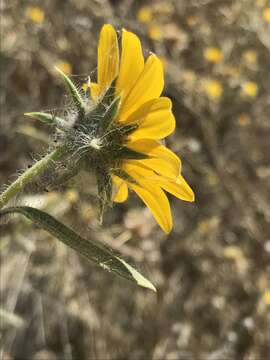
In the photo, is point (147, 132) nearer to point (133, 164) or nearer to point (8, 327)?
point (133, 164)

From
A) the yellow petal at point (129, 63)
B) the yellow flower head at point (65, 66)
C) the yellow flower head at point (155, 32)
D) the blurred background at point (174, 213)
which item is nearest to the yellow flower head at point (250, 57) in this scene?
the blurred background at point (174, 213)

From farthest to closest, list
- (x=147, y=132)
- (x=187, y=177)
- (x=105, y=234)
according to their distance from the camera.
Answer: (x=187, y=177), (x=105, y=234), (x=147, y=132)

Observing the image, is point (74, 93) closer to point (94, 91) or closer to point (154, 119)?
point (94, 91)

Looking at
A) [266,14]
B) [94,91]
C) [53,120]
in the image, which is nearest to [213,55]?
[266,14]

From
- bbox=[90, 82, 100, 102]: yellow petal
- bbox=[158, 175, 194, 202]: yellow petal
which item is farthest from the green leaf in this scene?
bbox=[90, 82, 100, 102]: yellow petal

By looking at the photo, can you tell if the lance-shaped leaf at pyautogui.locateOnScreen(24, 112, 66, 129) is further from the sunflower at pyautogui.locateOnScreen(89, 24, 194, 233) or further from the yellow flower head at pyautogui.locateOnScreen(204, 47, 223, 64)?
the yellow flower head at pyautogui.locateOnScreen(204, 47, 223, 64)

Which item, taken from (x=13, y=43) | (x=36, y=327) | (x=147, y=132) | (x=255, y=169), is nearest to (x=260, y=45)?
(x=255, y=169)

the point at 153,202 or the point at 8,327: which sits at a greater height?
the point at 153,202
